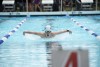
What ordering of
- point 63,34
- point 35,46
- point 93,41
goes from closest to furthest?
1. point 35,46
2. point 93,41
3. point 63,34

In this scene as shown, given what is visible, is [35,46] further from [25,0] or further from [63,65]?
[25,0]

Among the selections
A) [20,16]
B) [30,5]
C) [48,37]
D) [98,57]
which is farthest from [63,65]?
[30,5]

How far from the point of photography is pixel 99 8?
19953 mm

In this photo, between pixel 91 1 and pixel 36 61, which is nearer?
pixel 36 61

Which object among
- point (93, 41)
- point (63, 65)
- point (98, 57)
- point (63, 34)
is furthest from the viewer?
point (63, 34)

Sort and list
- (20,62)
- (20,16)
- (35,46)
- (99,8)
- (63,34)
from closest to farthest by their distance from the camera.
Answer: (20,62) < (35,46) < (63,34) < (20,16) < (99,8)

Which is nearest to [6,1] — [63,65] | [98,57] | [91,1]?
[91,1]

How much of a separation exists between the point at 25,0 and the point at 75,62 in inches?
742

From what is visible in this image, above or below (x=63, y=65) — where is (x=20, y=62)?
below

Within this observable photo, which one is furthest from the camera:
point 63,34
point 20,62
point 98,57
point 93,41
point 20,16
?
point 20,16

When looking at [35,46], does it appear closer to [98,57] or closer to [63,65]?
[98,57]

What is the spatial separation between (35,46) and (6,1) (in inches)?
501

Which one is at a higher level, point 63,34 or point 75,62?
point 75,62

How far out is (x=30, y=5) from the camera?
20078mm
